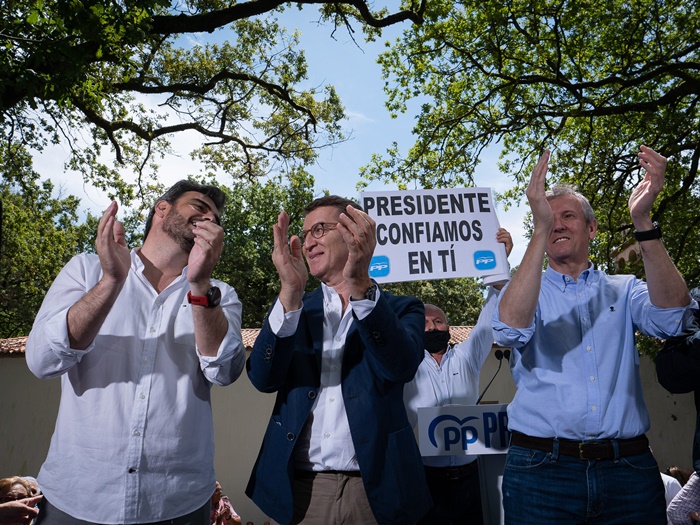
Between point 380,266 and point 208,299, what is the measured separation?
5.76ft

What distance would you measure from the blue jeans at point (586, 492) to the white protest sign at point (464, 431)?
0.83m

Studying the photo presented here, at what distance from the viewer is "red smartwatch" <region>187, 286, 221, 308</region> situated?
2.09 meters

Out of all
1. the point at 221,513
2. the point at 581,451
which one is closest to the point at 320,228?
the point at 581,451

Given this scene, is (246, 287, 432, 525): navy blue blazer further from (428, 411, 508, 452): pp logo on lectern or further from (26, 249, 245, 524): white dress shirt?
(428, 411, 508, 452): pp logo on lectern

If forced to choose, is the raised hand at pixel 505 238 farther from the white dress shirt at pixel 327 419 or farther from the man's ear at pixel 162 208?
the man's ear at pixel 162 208

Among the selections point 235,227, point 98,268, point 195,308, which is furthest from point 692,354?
point 235,227

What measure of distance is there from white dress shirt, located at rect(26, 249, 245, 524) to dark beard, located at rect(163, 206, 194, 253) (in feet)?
0.73

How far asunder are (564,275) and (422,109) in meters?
10.1

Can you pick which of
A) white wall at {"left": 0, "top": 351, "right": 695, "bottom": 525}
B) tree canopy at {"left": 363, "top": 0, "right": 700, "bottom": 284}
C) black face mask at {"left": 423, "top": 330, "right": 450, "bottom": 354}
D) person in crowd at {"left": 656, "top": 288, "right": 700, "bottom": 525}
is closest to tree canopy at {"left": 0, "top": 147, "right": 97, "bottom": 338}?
white wall at {"left": 0, "top": 351, "right": 695, "bottom": 525}

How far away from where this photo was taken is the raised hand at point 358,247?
2.03 meters

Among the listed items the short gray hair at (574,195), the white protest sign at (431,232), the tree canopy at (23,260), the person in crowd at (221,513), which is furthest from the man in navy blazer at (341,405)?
the tree canopy at (23,260)

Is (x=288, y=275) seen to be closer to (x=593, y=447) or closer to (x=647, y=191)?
(x=593, y=447)

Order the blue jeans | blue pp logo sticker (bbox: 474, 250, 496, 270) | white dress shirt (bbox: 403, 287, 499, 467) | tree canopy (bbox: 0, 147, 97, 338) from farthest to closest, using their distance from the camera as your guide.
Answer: tree canopy (bbox: 0, 147, 97, 338) → white dress shirt (bbox: 403, 287, 499, 467) → blue pp logo sticker (bbox: 474, 250, 496, 270) → the blue jeans

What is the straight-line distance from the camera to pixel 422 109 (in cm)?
1221
